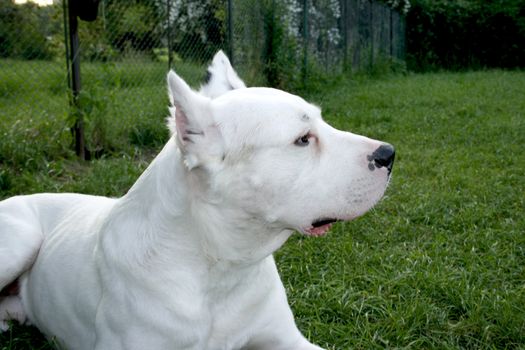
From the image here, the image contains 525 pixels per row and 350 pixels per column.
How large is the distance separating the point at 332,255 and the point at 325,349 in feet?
3.48

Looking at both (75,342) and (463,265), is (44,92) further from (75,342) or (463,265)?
(463,265)

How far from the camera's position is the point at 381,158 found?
2158 millimetres

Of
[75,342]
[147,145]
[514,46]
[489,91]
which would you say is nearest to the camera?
[75,342]

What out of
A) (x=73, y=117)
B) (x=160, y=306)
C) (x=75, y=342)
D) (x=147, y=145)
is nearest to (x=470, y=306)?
(x=160, y=306)

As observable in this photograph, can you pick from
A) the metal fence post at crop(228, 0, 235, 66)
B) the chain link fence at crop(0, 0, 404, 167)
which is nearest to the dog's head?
the chain link fence at crop(0, 0, 404, 167)

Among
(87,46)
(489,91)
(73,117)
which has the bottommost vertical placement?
(489,91)

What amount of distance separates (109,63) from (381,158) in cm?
438

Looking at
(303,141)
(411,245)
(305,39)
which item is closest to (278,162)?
(303,141)

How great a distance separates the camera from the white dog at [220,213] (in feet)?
6.79

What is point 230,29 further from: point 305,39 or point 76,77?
point 305,39

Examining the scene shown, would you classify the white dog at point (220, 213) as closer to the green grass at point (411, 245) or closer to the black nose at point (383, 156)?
the black nose at point (383, 156)

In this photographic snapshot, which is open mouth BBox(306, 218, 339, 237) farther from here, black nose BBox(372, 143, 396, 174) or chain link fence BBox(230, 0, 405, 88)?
chain link fence BBox(230, 0, 405, 88)

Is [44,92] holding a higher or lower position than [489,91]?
higher

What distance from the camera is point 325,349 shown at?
2506 millimetres
